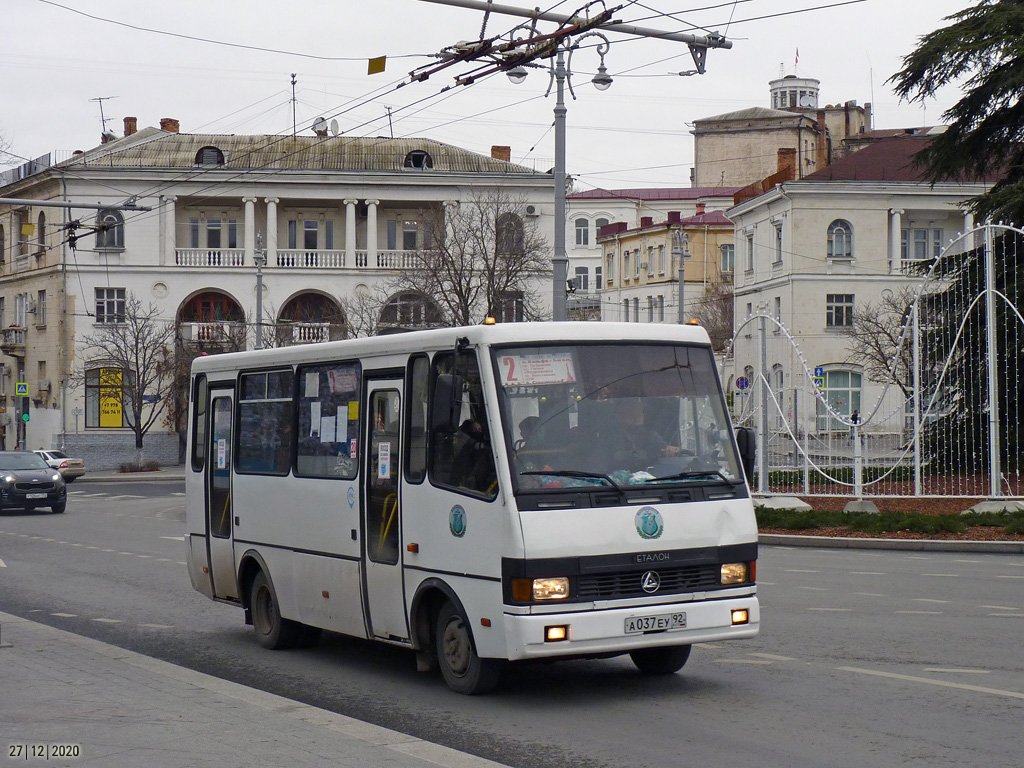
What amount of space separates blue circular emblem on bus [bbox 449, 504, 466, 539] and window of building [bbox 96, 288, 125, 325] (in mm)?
59297

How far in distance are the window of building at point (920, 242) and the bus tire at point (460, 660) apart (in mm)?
57966

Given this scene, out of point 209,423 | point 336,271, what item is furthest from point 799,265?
point 209,423

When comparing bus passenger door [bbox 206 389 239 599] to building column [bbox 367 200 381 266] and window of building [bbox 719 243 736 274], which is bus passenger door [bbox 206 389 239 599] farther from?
window of building [bbox 719 243 736 274]

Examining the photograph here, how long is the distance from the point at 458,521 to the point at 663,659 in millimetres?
1882

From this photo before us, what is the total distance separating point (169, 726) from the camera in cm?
787

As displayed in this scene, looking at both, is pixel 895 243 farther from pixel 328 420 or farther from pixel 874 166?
pixel 328 420

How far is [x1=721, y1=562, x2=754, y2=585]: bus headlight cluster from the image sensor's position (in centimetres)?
895

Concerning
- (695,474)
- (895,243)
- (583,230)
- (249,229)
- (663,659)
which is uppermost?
(583,230)

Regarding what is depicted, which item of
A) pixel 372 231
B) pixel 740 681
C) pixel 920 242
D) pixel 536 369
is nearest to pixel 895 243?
pixel 920 242

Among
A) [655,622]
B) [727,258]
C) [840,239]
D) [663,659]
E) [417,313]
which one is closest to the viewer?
[655,622]

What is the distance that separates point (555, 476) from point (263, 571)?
4.01 metres

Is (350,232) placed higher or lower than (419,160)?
lower

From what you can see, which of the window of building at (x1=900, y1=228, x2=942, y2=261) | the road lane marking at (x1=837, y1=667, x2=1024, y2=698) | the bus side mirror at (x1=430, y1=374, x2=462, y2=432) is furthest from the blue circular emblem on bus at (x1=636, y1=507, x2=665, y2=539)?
the window of building at (x1=900, y1=228, x2=942, y2=261)

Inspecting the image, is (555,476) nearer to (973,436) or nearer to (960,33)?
(973,436)
